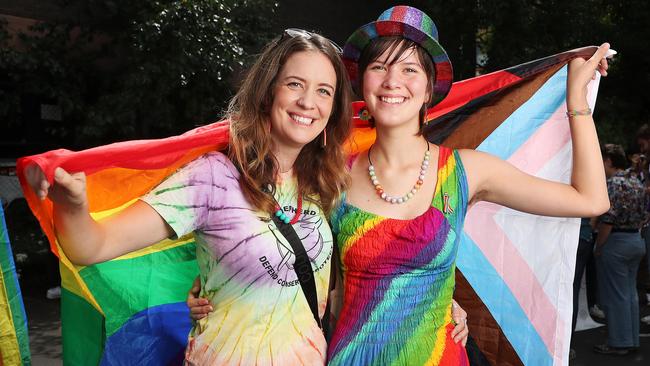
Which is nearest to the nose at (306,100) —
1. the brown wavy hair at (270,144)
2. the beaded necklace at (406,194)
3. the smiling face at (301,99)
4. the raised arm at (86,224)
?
the smiling face at (301,99)

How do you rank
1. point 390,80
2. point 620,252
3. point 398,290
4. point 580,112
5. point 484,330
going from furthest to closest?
point 620,252, point 484,330, point 580,112, point 390,80, point 398,290

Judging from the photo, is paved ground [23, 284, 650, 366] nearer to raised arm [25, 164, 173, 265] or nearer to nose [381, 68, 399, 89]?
raised arm [25, 164, 173, 265]

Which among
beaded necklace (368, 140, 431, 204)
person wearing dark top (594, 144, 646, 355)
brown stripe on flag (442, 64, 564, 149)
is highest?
brown stripe on flag (442, 64, 564, 149)

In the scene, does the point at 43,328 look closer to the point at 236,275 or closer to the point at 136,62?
the point at 136,62

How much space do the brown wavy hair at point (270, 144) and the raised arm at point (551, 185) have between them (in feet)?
1.53

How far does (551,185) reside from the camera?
2418mm

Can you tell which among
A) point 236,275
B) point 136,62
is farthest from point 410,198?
point 136,62

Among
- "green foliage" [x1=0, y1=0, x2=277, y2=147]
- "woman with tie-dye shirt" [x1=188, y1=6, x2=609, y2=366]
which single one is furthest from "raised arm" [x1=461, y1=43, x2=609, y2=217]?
"green foliage" [x1=0, y1=0, x2=277, y2=147]

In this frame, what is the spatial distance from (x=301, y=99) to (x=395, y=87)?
33 cm

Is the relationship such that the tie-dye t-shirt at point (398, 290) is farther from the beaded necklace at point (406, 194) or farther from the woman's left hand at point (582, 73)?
the woman's left hand at point (582, 73)

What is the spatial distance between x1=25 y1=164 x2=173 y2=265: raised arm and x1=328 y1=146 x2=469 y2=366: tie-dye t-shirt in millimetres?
640

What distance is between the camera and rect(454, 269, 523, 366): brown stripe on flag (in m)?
3.10

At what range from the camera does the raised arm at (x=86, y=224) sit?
69.5 inches

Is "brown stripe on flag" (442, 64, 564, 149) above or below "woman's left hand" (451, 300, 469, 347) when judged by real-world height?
above
